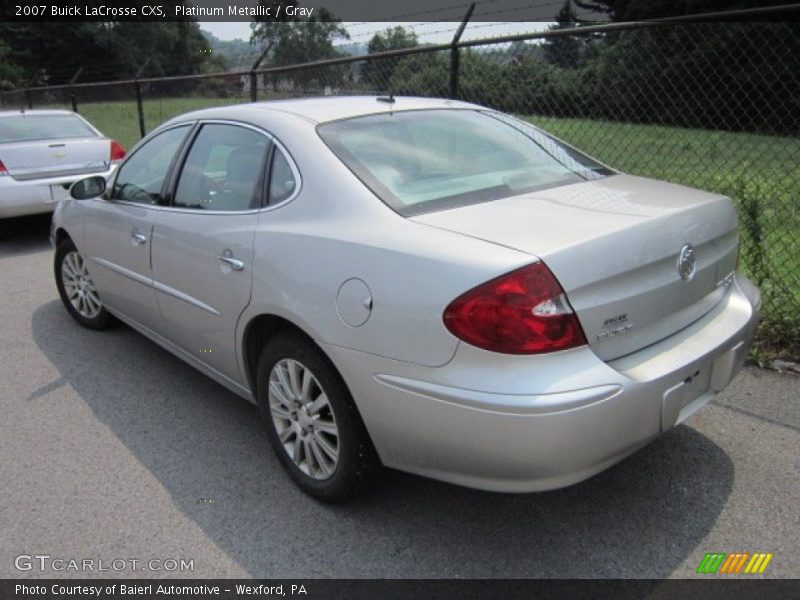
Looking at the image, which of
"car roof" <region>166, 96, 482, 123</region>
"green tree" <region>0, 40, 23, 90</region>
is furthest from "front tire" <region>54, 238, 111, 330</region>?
"green tree" <region>0, 40, 23, 90</region>

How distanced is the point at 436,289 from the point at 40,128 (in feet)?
25.2

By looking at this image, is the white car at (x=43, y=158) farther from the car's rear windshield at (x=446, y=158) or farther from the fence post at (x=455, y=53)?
the car's rear windshield at (x=446, y=158)

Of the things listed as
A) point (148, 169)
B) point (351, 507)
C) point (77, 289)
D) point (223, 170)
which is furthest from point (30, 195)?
point (351, 507)

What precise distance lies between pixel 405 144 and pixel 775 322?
2.68 meters

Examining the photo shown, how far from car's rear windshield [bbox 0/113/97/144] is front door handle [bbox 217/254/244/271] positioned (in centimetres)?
617

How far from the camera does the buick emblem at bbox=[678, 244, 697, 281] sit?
7.88ft

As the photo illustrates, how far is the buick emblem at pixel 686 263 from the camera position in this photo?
2.40 m

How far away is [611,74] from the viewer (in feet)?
23.7

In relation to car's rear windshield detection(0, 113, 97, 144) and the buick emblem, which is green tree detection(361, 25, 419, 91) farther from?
the buick emblem

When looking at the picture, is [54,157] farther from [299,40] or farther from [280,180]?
[280,180]

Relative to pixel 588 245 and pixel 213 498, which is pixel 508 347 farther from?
pixel 213 498

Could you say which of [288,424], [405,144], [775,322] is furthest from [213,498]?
[775,322]

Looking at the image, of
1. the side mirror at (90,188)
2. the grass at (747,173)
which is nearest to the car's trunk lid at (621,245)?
the grass at (747,173)

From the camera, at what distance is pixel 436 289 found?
2135 mm
